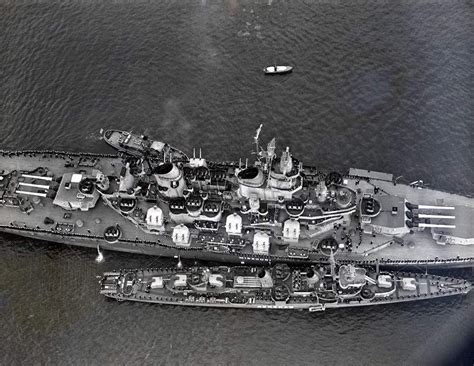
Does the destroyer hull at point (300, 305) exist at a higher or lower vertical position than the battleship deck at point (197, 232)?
lower

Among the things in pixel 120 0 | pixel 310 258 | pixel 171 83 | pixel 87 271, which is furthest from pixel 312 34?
pixel 87 271

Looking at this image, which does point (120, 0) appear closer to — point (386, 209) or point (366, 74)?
point (366, 74)

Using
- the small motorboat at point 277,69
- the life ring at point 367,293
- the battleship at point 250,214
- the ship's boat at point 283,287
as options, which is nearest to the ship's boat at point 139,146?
the battleship at point 250,214

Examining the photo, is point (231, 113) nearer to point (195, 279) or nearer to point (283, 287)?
point (195, 279)

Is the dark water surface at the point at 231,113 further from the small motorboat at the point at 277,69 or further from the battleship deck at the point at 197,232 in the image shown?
the battleship deck at the point at 197,232

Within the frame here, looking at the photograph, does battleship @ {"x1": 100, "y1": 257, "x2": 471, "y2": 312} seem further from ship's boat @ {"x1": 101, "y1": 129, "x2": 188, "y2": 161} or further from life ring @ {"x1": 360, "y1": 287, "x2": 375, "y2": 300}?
ship's boat @ {"x1": 101, "y1": 129, "x2": 188, "y2": 161}

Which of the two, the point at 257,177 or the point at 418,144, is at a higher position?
the point at 418,144
